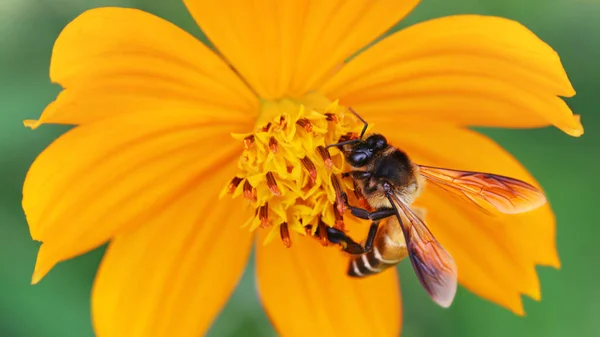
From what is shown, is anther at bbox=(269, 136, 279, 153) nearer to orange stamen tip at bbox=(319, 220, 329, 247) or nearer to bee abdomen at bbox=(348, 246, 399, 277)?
orange stamen tip at bbox=(319, 220, 329, 247)

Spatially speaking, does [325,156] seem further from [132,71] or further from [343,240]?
[132,71]

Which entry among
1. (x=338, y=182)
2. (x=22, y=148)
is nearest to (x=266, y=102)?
(x=338, y=182)

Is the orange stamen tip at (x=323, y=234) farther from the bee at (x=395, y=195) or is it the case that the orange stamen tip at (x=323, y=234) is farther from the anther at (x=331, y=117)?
the anther at (x=331, y=117)

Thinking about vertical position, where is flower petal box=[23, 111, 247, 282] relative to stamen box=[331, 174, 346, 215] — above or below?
below

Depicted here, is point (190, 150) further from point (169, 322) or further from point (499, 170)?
point (499, 170)

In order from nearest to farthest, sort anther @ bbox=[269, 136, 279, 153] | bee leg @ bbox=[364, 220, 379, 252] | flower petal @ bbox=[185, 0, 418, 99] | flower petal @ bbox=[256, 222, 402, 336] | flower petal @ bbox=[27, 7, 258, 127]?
flower petal @ bbox=[27, 7, 258, 127] < flower petal @ bbox=[185, 0, 418, 99] < anther @ bbox=[269, 136, 279, 153] < bee leg @ bbox=[364, 220, 379, 252] < flower petal @ bbox=[256, 222, 402, 336]

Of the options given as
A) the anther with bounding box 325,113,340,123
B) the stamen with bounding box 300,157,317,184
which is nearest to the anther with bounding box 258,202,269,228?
the stamen with bounding box 300,157,317,184
